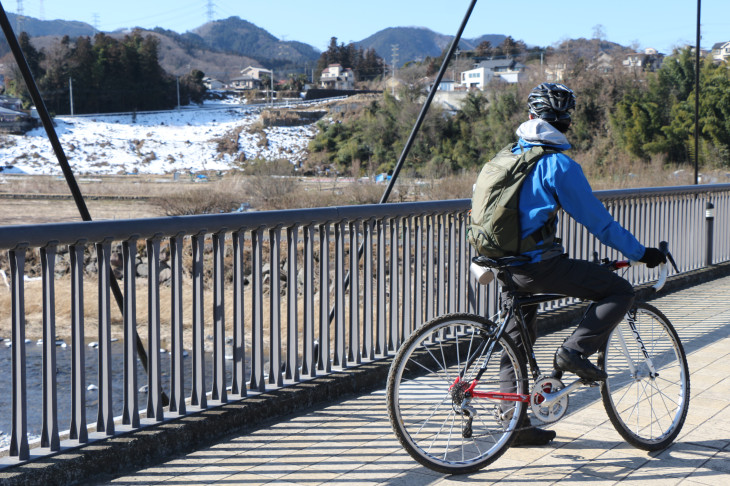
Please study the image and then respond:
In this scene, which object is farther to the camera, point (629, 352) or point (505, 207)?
point (629, 352)

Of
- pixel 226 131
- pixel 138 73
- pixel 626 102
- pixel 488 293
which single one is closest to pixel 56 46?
pixel 138 73

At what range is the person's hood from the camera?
159 inches

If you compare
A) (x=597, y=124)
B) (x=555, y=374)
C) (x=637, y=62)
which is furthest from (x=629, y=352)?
(x=637, y=62)

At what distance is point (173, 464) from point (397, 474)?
109 centimetres

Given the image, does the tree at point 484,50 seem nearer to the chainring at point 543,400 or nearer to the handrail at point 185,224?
the handrail at point 185,224

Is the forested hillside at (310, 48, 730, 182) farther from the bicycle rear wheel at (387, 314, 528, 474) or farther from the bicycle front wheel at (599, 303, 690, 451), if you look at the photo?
the bicycle rear wheel at (387, 314, 528, 474)

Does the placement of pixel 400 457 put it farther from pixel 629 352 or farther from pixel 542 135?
pixel 542 135

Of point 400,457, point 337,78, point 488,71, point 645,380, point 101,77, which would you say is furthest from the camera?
point 337,78

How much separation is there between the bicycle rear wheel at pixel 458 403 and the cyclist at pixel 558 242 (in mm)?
131

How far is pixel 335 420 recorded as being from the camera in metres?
5.06

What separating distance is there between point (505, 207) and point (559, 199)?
Answer: 0.24 metres

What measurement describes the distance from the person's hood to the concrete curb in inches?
83.5

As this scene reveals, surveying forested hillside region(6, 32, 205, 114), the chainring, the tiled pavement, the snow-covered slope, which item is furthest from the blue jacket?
forested hillside region(6, 32, 205, 114)

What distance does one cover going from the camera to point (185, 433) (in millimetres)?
4449
